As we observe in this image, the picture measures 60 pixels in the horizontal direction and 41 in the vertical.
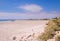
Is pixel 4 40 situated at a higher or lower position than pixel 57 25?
lower

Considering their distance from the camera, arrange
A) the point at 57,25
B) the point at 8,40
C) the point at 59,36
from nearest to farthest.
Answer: the point at 59,36 → the point at 57,25 → the point at 8,40

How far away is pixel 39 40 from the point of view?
824 cm

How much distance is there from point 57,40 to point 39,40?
225 cm

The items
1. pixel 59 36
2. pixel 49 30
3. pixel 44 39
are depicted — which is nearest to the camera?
pixel 59 36

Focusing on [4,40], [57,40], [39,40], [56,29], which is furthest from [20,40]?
[57,40]

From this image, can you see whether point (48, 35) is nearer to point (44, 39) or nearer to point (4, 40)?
point (44, 39)

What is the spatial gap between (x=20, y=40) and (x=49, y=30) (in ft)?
6.78

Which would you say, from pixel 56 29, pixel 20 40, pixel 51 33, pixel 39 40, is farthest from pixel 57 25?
pixel 20 40

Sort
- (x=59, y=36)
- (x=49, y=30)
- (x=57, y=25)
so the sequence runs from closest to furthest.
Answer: (x=59, y=36), (x=49, y=30), (x=57, y=25)

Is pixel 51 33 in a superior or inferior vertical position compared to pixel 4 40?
superior

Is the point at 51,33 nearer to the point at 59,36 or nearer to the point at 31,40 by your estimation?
the point at 31,40

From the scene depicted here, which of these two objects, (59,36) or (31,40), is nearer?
(59,36)

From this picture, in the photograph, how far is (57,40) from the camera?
6.08 m

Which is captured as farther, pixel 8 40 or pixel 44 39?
pixel 8 40
